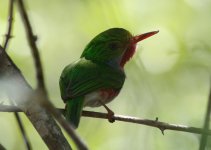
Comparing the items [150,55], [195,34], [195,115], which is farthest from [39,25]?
[195,115]

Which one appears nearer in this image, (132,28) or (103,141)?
(103,141)

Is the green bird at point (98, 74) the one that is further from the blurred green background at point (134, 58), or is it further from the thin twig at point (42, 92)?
the thin twig at point (42, 92)

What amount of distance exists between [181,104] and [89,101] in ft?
2.85

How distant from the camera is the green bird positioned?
10.1 ft

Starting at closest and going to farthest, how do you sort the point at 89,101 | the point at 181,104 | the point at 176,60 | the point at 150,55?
the point at 89,101 < the point at 181,104 < the point at 176,60 < the point at 150,55

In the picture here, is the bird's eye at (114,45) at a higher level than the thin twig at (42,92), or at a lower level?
lower

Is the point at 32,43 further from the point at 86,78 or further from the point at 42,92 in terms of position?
the point at 86,78

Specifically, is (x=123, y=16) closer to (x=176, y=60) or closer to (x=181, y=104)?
(x=176, y=60)

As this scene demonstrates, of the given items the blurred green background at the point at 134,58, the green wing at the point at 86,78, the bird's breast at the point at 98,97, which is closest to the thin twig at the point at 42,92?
the green wing at the point at 86,78

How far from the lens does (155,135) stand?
10.8ft

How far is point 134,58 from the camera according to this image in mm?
3703

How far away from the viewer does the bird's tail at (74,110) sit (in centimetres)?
285

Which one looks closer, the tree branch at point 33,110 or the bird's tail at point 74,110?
the tree branch at point 33,110

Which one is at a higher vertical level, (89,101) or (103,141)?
(89,101)
